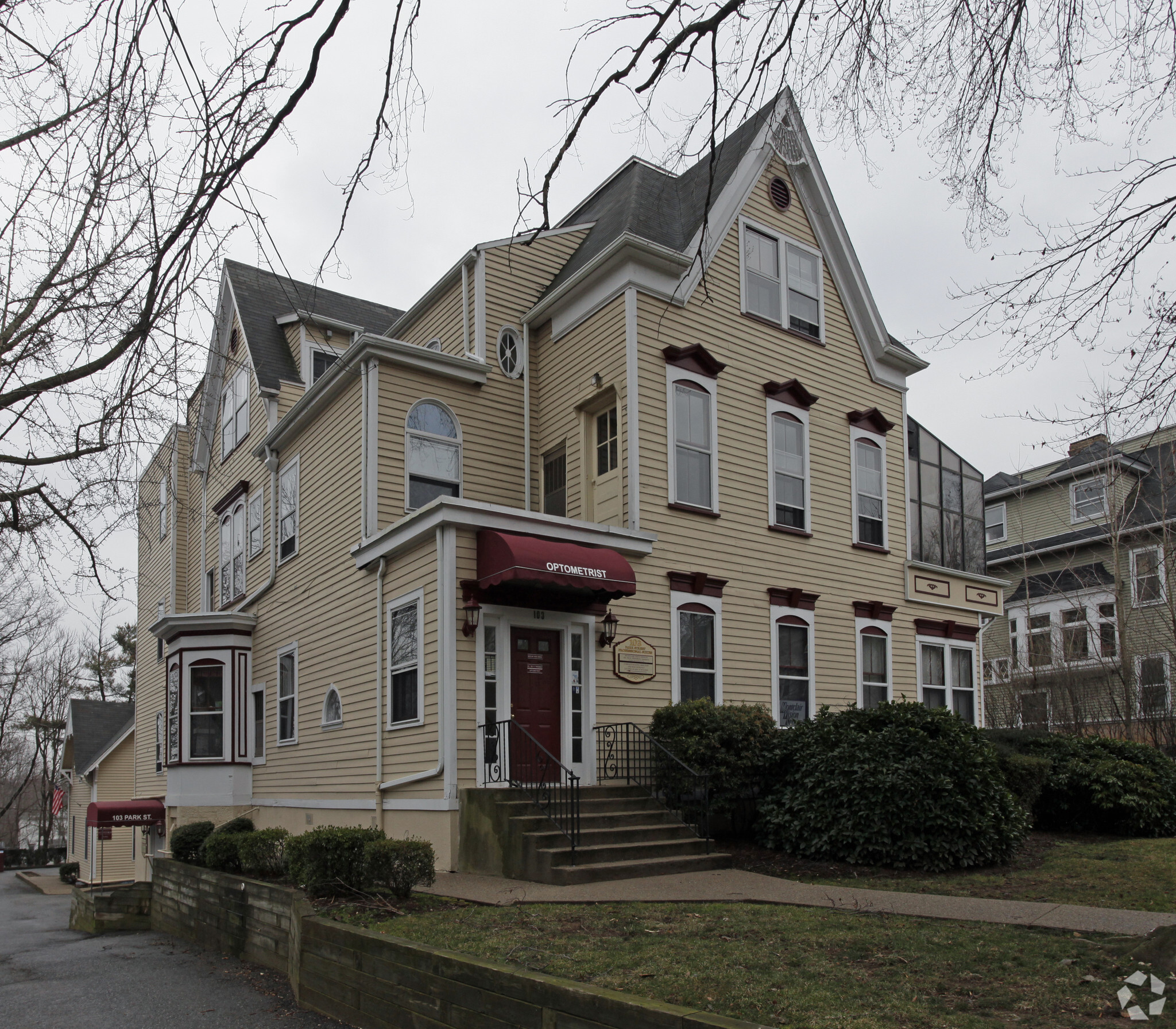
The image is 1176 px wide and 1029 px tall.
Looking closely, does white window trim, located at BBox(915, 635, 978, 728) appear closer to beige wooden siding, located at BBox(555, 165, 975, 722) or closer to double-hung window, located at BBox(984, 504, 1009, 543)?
beige wooden siding, located at BBox(555, 165, 975, 722)

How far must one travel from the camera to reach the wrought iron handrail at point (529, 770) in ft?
40.0

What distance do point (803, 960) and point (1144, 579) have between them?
1886 centimetres

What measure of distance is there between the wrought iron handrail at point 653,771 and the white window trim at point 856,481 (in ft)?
22.4

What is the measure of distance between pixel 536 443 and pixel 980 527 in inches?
414

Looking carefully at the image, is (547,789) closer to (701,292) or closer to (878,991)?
(878,991)

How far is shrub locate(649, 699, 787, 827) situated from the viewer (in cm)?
1378

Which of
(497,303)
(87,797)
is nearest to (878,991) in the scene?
(497,303)

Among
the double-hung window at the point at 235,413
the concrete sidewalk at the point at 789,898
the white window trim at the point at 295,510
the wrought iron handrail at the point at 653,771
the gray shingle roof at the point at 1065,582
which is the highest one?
the double-hung window at the point at 235,413

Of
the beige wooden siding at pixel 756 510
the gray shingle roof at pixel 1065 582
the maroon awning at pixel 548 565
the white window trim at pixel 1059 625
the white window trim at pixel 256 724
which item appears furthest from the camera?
the gray shingle roof at pixel 1065 582

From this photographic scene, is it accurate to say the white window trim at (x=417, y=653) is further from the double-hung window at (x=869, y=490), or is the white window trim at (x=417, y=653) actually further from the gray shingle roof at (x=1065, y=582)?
the gray shingle roof at (x=1065, y=582)

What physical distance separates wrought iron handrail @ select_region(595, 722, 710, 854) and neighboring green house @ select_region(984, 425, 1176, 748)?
451 inches

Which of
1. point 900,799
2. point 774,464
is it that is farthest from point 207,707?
point 900,799

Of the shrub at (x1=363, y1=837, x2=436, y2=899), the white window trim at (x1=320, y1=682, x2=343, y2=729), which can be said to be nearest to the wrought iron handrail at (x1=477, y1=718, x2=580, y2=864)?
the shrub at (x1=363, y1=837, x2=436, y2=899)

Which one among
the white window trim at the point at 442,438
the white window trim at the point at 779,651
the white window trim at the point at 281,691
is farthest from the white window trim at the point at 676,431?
the white window trim at the point at 281,691
